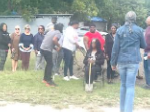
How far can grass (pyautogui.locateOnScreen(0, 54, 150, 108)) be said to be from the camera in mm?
6699

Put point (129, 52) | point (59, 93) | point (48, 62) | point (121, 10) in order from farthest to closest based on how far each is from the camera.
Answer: point (121, 10), point (48, 62), point (59, 93), point (129, 52)

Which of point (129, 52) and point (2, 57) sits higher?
point (129, 52)

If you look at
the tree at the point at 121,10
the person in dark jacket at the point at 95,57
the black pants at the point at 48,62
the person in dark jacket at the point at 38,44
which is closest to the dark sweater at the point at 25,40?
the person in dark jacket at the point at 38,44

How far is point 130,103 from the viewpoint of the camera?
18.4 ft

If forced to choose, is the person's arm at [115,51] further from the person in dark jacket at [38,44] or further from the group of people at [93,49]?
the person in dark jacket at [38,44]

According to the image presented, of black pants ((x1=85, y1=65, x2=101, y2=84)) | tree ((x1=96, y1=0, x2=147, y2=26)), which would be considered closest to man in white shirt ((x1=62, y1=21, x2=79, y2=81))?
black pants ((x1=85, y1=65, x2=101, y2=84))

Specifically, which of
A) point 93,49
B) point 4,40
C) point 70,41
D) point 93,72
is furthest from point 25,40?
point 93,72

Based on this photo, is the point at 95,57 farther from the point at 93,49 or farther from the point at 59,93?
the point at 59,93

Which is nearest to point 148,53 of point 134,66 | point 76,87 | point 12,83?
point 76,87

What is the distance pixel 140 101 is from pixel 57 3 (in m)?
11.7

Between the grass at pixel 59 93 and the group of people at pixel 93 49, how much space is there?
0.34m

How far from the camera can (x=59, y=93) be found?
7.38 metres

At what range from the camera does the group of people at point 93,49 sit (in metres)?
5.59

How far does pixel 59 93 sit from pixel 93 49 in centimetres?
165
